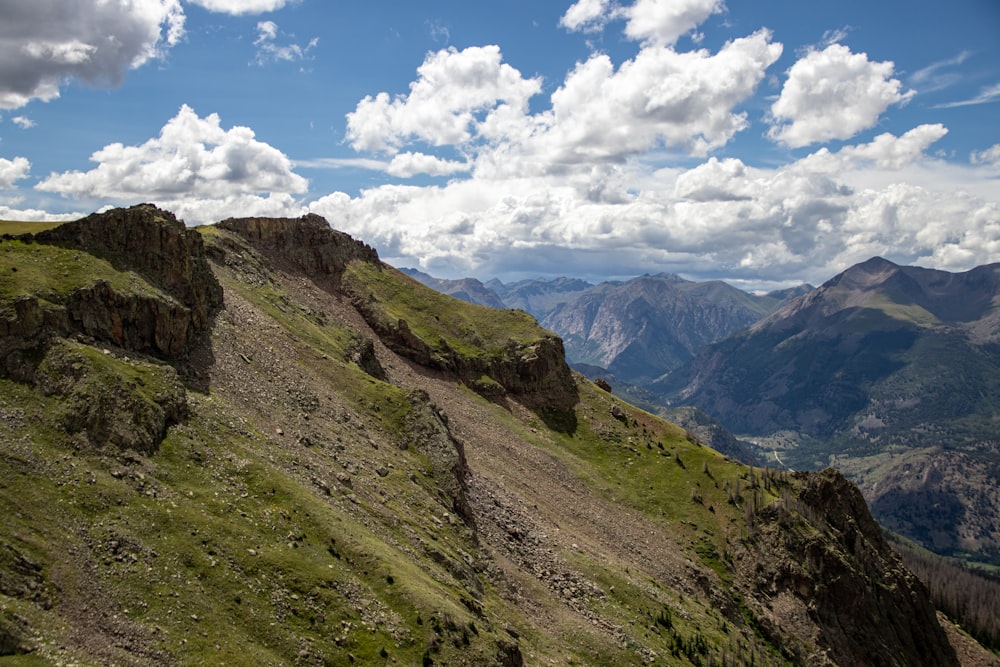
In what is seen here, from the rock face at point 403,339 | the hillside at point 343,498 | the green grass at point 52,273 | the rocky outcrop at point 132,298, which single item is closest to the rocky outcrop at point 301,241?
the rock face at point 403,339

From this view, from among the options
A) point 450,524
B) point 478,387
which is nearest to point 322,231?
point 478,387

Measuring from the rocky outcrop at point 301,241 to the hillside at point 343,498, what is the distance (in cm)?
71

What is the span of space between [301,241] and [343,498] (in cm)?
8659

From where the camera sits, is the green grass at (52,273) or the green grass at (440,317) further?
the green grass at (440,317)

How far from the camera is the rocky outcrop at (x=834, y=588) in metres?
104

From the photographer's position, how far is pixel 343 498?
5969 cm

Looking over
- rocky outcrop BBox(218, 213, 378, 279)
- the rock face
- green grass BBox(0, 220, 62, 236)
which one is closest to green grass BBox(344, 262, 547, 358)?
the rock face

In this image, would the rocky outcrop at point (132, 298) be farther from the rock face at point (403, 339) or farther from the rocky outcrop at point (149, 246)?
the rock face at point (403, 339)

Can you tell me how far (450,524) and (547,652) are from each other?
16423 mm

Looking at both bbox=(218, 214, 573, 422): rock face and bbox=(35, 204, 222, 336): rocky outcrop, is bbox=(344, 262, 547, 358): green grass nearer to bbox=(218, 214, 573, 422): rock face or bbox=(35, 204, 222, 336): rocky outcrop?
bbox=(218, 214, 573, 422): rock face

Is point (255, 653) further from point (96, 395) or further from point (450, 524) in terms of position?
point (450, 524)

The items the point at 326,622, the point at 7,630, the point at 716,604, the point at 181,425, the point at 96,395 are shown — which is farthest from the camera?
the point at 716,604

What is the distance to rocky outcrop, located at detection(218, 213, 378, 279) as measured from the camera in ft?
419

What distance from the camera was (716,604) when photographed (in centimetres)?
9562
